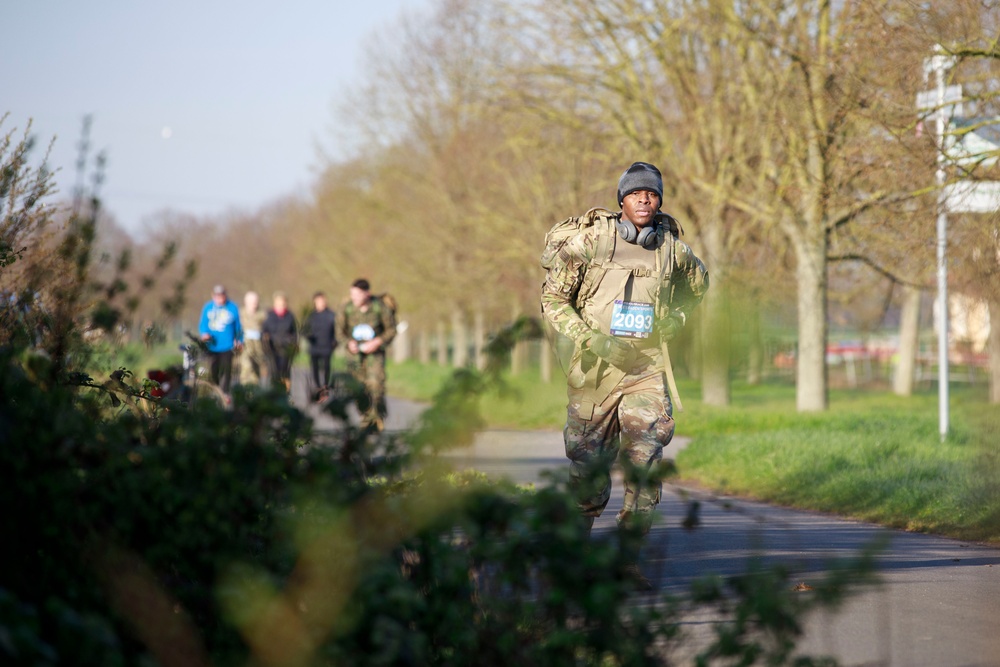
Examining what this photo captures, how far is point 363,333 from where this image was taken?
617 inches

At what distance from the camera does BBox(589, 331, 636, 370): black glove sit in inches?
237

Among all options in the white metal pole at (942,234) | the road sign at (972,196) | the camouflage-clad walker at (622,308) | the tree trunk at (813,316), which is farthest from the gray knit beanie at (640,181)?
the tree trunk at (813,316)

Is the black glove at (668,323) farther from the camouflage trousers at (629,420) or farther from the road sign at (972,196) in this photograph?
the road sign at (972,196)

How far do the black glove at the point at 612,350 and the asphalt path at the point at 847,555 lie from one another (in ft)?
1.91

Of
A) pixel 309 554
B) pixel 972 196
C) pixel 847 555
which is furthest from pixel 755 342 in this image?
pixel 972 196

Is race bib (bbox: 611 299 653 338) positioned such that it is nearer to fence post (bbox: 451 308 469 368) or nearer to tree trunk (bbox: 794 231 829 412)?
tree trunk (bbox: 794 231 829 412)

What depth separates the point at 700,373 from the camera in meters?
4.46

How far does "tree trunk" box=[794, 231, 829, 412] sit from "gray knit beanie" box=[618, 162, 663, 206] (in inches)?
457

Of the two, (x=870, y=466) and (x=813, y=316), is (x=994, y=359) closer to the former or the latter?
(x=813, y=316)

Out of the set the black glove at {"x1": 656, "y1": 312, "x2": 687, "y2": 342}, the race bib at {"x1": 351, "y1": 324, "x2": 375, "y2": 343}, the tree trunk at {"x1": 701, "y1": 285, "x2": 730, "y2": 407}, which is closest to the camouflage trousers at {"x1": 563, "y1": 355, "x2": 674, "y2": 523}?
the black glove at {"x1": 656, "y1": 312, "x2": 687, "y2": 342}

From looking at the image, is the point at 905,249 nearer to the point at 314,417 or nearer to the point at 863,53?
the point at 863,53

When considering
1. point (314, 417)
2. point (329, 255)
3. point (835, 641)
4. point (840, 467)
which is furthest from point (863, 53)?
point (329, 255)

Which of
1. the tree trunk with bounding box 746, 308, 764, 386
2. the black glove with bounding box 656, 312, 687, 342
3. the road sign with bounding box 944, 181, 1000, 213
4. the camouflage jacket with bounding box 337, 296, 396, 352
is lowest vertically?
the tree trunk with bounding box 746, 308, 764, 386

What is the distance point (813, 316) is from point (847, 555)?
1486 cm
